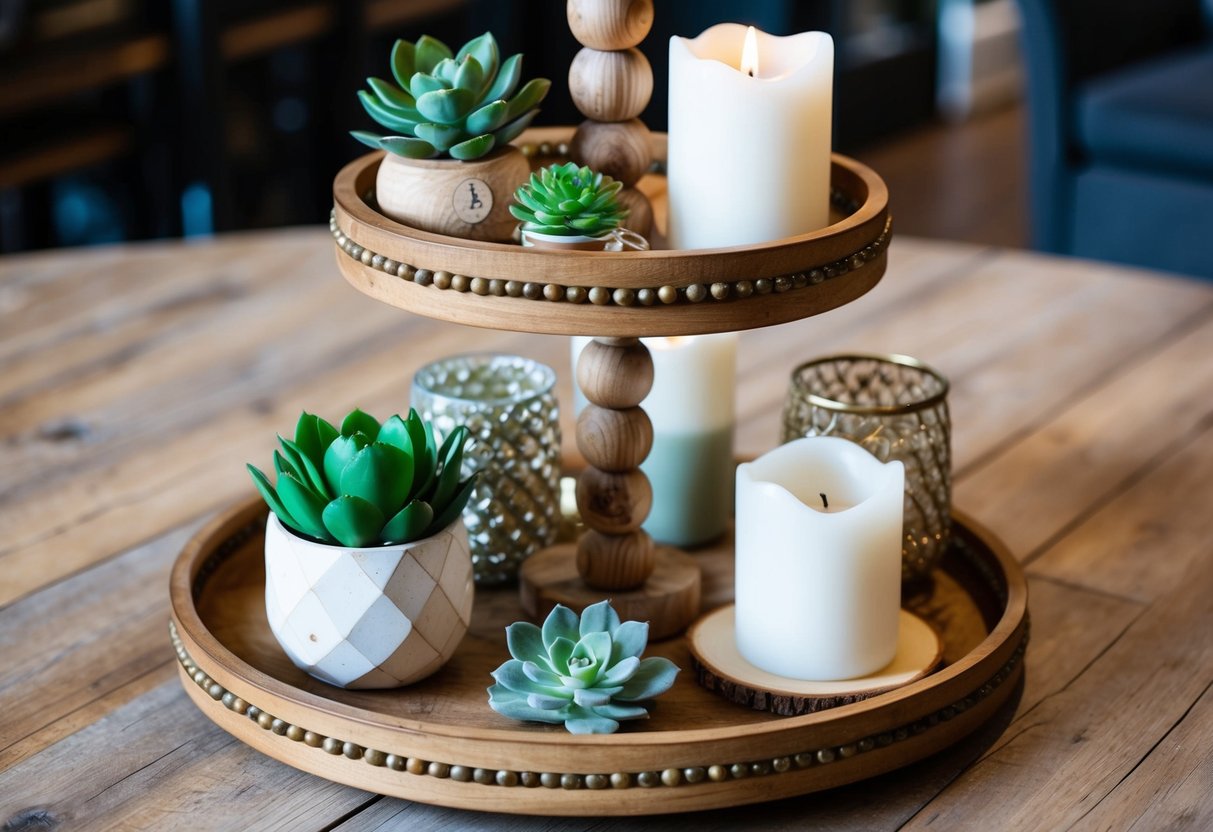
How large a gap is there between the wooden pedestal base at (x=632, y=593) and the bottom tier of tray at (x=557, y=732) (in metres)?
0.02

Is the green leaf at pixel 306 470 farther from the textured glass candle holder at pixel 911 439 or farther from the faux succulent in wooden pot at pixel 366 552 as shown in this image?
the textured glass candle holder at pixel 911 439

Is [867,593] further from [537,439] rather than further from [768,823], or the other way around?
[537,439]

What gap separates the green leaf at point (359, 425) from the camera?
0.73 metres

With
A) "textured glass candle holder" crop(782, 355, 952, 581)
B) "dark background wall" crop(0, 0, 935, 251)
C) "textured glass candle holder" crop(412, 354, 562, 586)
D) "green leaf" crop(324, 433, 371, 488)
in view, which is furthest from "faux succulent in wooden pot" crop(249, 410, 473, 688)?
"dark background wall" crop(0, 0, 935, 251)

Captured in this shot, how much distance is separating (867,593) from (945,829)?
0.38ft

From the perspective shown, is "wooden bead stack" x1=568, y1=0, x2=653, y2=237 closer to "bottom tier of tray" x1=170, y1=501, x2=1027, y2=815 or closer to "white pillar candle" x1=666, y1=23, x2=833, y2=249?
"white pillar candle" x1=666, y1=23, x2=833, y2=249

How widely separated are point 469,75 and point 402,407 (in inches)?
18.4

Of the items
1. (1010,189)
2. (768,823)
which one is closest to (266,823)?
(768,823)

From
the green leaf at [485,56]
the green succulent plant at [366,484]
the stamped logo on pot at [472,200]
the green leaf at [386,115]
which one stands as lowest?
the green succulent plant at [366,484]

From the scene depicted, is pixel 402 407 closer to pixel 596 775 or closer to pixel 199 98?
pixel 596 775

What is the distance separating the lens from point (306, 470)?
70 centimetres

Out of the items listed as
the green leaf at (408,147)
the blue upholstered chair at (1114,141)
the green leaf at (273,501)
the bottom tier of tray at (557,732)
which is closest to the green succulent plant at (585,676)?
the bottom tier of tray at (557,732)

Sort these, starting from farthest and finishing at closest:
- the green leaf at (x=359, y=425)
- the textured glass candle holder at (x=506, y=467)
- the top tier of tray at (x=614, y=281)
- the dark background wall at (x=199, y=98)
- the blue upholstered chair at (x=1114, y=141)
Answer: the dark background wall at (x=199, y=98)
the blue upholstered chair at (x=1114, y=141)
the textured glass candle holder at (x=506, y=467)
the green leaf at (x=359, y=425)
the top tier of tray at (x=614, y=281)

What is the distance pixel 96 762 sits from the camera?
2.31 feet
